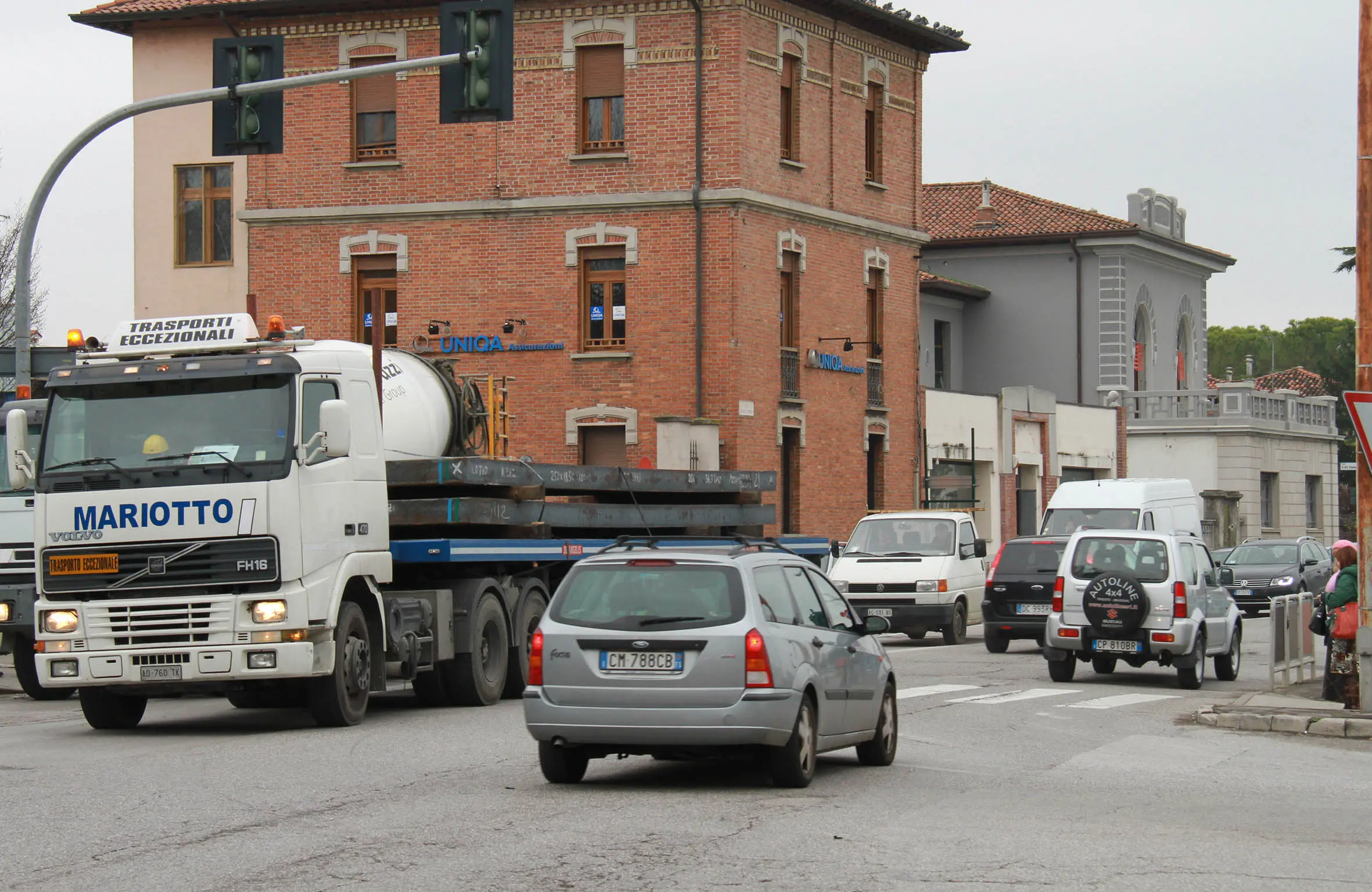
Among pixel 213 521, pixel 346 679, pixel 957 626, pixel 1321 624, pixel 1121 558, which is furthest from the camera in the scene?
pixel 957 626

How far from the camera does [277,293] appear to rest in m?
40.5

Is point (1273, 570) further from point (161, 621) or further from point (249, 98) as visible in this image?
point (161, 621)

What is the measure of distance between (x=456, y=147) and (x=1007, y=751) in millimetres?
26476

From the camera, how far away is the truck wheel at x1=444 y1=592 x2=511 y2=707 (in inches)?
719

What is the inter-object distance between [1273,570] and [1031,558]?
16434mm

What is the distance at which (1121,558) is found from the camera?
2208 cm

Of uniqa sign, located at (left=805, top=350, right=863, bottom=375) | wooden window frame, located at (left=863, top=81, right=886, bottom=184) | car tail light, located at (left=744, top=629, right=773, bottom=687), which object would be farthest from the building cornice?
car tail light, located at (left=744, top=629, right=773, bottom=687)

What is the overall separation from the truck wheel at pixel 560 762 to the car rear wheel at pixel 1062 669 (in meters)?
10.9

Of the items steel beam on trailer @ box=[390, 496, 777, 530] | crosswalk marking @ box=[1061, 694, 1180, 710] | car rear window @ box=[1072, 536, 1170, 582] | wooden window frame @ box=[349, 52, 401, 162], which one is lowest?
crosswalk marking @ box=[1061, 694, 1180, 710]

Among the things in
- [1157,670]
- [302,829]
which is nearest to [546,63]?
[1157,670]

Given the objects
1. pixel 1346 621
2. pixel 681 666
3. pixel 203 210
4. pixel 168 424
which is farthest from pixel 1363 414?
pixel 203 210

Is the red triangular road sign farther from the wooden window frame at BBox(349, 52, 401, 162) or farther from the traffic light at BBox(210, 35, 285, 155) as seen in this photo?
the wooden window frame at BBox(349, 52, 401, 162)

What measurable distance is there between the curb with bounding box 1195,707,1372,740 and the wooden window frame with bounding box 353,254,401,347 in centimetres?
2490

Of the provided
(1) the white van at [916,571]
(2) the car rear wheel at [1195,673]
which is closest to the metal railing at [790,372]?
(1) the white van at [916,571]
